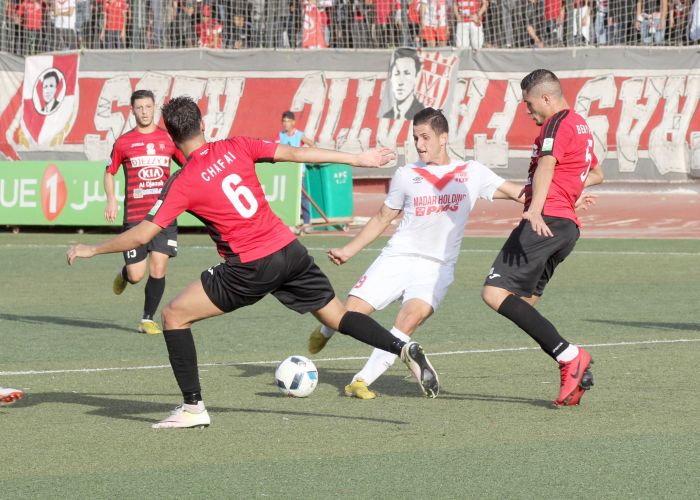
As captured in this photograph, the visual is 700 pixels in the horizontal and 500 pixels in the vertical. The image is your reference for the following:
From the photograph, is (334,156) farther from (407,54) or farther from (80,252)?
(407,54)

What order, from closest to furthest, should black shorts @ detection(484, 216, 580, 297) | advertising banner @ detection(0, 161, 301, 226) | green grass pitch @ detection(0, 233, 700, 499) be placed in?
green grass pitch @ detection(0, 233, 700, 499)
black shorts @ detection(484, 216, 580, 297)
advertising banner @ detection(0, 161, 301, 226)

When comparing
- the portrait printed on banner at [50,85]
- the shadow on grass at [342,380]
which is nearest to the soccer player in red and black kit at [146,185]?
the shadow on grass at [342,380]

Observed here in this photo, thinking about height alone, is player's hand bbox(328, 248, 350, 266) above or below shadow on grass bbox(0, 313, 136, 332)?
above

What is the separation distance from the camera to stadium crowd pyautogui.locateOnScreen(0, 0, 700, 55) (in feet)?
85.9

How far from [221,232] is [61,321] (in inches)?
220

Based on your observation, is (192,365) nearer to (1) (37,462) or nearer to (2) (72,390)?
(1) (37,462)

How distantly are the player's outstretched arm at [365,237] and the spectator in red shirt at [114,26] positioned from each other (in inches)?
827

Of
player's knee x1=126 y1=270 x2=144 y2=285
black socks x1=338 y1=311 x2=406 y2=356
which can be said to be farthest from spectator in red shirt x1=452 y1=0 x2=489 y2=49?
black socks x1=338 y1=311 x2=406 y2=356

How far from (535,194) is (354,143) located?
19819 mm

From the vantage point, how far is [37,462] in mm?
6223

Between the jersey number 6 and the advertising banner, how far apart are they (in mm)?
14335

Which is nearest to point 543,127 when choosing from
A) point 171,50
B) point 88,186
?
point 88,186

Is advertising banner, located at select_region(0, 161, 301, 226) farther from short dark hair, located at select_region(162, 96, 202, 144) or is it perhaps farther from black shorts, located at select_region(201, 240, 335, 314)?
short dark hair, located at select_region(162, 96, 202, 144)

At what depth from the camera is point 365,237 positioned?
8219 millimetres
